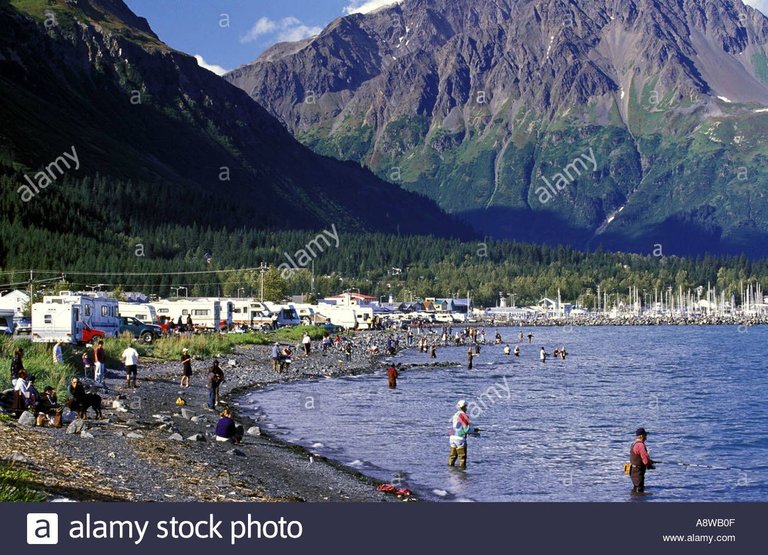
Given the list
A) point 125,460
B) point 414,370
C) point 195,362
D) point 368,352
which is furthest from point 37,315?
point 368,352

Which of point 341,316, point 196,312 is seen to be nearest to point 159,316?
point 196,312

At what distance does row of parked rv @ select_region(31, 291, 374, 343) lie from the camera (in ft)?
229

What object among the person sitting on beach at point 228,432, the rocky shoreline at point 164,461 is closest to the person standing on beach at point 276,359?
the rocky shoreline at point 164,461

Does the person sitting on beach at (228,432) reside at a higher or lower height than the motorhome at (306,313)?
lower

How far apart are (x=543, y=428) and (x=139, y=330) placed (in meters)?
47.2

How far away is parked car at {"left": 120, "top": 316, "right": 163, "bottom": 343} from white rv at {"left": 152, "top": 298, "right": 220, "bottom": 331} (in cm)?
3120

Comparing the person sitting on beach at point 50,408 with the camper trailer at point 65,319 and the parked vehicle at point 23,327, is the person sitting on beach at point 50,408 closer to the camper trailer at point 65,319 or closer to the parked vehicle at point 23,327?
the camper trailer at point 65,319

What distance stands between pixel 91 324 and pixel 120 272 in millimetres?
107090

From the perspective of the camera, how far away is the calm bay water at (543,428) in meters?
33.5

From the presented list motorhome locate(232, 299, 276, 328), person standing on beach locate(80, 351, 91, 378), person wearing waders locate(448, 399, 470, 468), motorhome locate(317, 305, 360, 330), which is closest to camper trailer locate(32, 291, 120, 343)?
person standing on beach locate(80, 351, 91, 378)

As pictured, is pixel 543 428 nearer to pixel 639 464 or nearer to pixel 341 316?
pixel 639 464

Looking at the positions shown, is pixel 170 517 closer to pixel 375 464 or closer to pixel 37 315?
pixel 375 464

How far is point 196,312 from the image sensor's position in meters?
122

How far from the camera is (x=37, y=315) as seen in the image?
229ft
